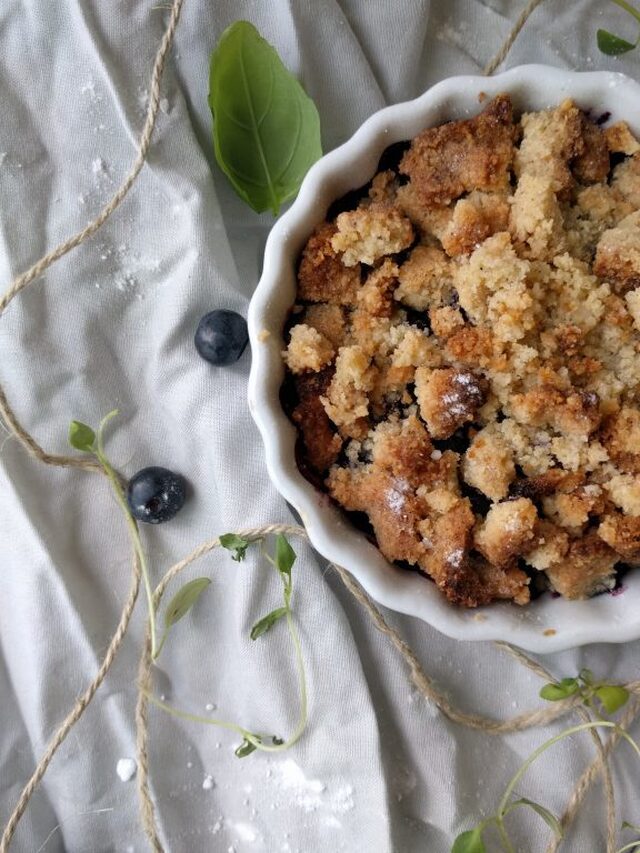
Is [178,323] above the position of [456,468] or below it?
above

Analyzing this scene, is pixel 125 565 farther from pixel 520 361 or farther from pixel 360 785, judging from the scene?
pixel 520 361

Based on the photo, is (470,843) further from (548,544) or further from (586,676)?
(548,544)

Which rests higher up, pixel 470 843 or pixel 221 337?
pixel 221 337

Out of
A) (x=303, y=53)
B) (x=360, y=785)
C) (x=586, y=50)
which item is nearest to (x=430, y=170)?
(x=303, y=53)

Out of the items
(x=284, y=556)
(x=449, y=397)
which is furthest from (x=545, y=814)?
(x=449, y=397)

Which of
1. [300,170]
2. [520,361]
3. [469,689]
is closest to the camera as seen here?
[520,361]

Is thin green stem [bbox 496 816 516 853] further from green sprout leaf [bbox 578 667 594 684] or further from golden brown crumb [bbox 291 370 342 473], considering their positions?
golden brown crumb [bbox 291 370 342 473]

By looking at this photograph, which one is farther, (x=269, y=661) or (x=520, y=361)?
(x=269, y=661)

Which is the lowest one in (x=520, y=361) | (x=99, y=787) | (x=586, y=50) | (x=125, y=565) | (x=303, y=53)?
(x=99, y=787)
